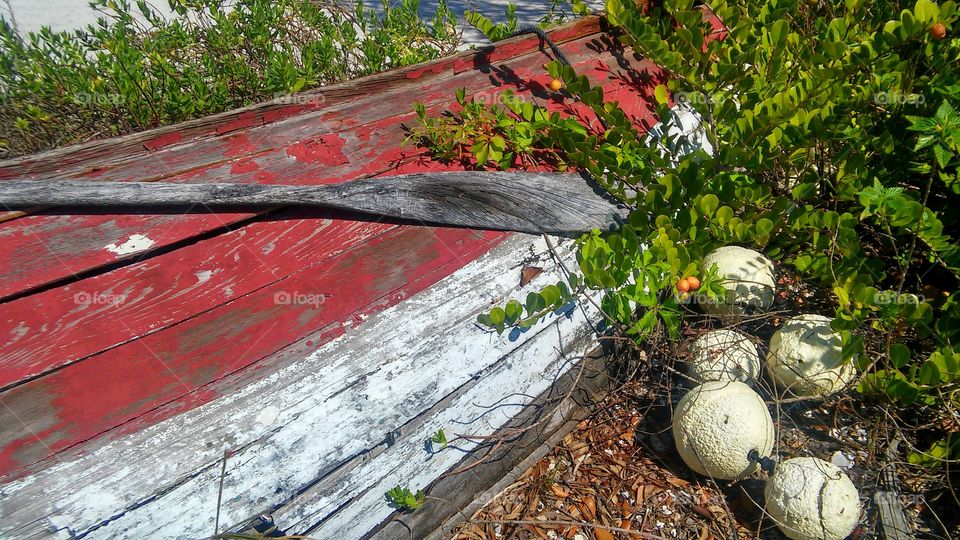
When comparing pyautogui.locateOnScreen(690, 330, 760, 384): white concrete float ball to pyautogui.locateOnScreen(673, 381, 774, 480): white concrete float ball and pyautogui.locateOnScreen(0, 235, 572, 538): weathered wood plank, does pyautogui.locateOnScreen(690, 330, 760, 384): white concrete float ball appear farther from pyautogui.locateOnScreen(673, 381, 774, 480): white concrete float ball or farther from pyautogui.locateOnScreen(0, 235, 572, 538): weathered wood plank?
pyautogui.locateOnScreen(0, 235, 572, 538): weathered wood plank

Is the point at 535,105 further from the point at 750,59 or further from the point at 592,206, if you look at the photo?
the point at 750,59

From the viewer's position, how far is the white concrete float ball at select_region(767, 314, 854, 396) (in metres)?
2.43

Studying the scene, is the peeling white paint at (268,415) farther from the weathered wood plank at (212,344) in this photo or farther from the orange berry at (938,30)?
the orange berry at (938,30)

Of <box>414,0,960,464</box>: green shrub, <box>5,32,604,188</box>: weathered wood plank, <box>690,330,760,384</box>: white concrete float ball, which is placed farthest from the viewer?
<box>690,330,760,384</box>: white concrete float ball

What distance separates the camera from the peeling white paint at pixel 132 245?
1810 mm

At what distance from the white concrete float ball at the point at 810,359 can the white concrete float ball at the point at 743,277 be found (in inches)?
6.6

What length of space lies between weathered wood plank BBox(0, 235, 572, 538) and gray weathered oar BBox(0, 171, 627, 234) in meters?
0.19

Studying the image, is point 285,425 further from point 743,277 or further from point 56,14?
point 56,14

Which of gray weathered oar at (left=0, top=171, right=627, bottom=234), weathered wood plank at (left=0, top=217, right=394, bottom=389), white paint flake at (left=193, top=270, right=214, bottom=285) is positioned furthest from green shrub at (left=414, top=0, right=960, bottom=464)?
white paint flake at (left=193, top=270, right=214, bottom=285)

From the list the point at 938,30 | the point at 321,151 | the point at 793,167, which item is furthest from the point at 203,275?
the point at 938,30

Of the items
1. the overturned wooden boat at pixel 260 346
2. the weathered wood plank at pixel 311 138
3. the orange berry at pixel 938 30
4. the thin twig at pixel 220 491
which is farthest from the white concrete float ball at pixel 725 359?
the thin twig at pixel 220 491

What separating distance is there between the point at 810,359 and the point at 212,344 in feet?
7.14

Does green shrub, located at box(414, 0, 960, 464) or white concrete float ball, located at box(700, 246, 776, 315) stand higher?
green shrub, located at box(414, 0, 960, 464)

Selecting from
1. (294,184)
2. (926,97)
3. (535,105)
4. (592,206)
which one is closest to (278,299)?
(294,184)
